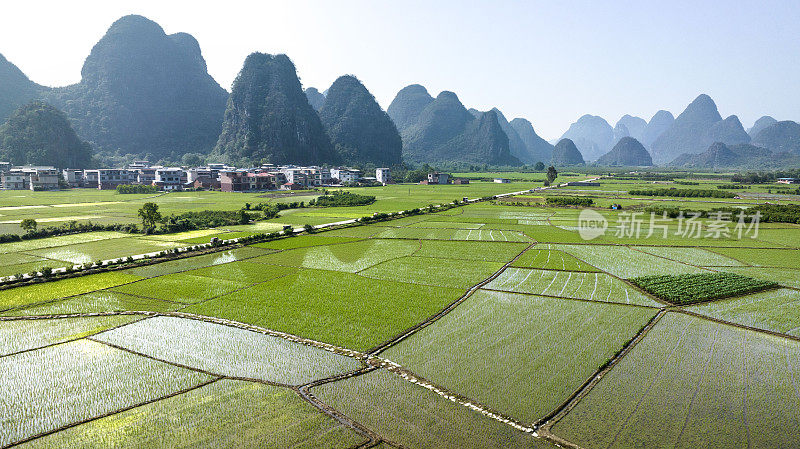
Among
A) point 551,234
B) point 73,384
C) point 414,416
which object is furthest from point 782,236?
point 73,384

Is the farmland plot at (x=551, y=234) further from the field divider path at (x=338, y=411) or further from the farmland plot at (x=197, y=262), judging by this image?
the field divider path at (x=338, y=411)

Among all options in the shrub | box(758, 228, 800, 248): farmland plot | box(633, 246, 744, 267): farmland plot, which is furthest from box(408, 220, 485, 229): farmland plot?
box(758, 228, 800, 248): farmland plot

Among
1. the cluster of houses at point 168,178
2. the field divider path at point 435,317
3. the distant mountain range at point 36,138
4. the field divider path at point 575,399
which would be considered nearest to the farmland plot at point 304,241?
the field divider path at point 435,317

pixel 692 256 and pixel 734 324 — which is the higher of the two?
pixel 692 256

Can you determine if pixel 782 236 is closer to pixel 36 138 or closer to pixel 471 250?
pixel 471 250

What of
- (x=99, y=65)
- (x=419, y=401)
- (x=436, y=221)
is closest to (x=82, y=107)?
(x=99, y=65)

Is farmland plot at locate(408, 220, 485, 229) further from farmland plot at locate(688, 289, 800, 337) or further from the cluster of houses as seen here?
the cluster of houses
